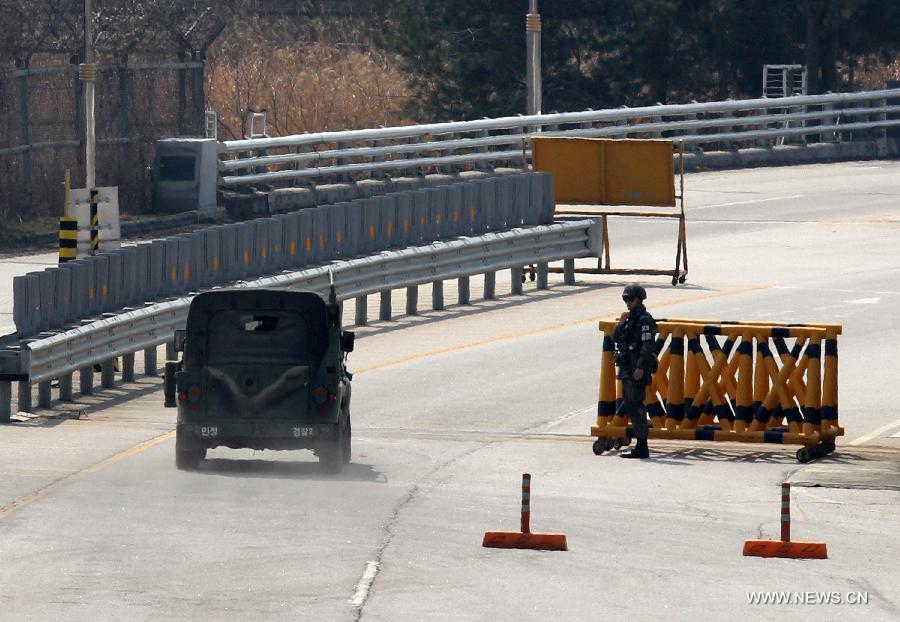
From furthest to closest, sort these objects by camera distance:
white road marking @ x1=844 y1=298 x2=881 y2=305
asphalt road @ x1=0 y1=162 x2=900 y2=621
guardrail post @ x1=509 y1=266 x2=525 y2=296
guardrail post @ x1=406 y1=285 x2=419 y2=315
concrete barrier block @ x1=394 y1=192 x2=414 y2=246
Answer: guardrail post @ x1=509 y1=266 x2=525 y2=296
concrete barrier block @ x1=394 y1=192 x2=414 y2=246
guardrail post @ x1=406 y1=285 x2=419 y2=315
white road marking @ x1=844 y1=298 x2=881 y2=305
asphalt road @ x1=0 y1=162 x2=900 y2=621

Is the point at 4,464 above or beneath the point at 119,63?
beneath

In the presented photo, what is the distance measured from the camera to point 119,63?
118 feet

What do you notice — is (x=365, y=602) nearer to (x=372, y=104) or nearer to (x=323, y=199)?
(x=323, y=199)

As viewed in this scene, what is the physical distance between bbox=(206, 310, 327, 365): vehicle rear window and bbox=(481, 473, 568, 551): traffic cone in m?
3.72

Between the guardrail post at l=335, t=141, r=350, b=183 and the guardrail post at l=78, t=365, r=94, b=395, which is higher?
the guardrail post at l=335, t=141, r=350, b=183

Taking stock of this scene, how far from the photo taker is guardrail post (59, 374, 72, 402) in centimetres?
2020

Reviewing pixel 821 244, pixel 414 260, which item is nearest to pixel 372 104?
pixel 821 244

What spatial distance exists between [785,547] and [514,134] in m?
29.1

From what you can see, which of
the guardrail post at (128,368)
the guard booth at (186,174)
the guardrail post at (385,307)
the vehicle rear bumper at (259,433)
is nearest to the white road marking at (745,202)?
the guard booth at (186,174)

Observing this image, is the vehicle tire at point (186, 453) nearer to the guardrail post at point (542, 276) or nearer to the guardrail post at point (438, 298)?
the guardrail post at point (438, 298)

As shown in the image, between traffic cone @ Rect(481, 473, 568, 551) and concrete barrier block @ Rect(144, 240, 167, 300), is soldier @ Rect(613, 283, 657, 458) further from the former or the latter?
concrete barrier block @ Rect(144, 240, 167, 300)

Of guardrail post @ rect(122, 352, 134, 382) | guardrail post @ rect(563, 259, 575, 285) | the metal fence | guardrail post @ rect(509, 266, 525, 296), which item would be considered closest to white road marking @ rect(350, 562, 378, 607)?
the metal fence

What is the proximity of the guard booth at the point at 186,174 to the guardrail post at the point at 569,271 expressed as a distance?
27.0 ft

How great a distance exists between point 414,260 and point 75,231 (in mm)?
4256
